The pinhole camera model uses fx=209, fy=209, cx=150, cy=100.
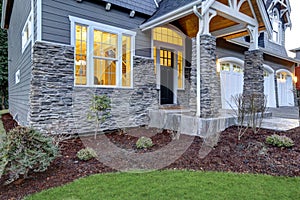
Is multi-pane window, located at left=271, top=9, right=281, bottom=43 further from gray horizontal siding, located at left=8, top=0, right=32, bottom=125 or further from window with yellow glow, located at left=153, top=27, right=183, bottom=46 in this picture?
gray horizontal siding, located at left=8, top=0, right=32, bottom=125

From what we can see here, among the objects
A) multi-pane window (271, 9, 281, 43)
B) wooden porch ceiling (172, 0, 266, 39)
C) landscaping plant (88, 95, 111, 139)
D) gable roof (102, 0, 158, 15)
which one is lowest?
landscaping plant (88, 95, 111, 139)

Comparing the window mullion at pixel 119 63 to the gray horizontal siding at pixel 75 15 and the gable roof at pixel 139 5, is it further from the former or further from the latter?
the gable roof at pixel 139 5

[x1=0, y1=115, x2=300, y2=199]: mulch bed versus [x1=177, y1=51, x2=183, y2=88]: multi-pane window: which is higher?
[x1=177, y1=51, x2=183, y2=88]: multi-pane window

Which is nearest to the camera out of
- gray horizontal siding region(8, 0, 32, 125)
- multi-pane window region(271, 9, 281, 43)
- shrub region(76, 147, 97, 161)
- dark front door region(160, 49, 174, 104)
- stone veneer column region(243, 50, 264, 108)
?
shrub region(76, 147, 97, 161)

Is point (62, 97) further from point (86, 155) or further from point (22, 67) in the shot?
point (22, 67)

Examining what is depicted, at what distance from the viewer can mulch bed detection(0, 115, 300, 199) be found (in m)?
3.43

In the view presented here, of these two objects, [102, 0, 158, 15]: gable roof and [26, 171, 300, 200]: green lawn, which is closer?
[26, 171, 300, 200]: green lawn

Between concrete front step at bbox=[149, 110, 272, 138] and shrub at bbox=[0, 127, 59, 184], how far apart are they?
375cm

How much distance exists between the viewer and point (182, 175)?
11.8ft

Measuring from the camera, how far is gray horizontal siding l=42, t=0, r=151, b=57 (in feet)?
19.0

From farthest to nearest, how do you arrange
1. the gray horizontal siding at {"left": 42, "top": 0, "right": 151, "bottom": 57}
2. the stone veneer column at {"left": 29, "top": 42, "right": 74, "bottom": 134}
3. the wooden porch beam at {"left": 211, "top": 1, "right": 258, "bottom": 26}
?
the wooden porch beam at {"left": 211, "top": 1, "right": 258, "bottom": 26} < the gray horizontal siding at {"left": 42, "top": 0, "right": 151, "bottom": 57} < the stone veneer column at {"left": 29, "top": 42, "right": 74, "bottom": 134}

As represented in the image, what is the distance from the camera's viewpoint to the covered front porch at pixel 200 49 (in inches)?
243

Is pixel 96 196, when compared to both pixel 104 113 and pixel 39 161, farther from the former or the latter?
pixel 104 113

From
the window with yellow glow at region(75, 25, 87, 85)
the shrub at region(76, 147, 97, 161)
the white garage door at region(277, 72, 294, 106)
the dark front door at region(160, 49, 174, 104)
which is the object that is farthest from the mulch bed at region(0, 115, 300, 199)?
the white garage door at region(277, 72, 294, 106)
